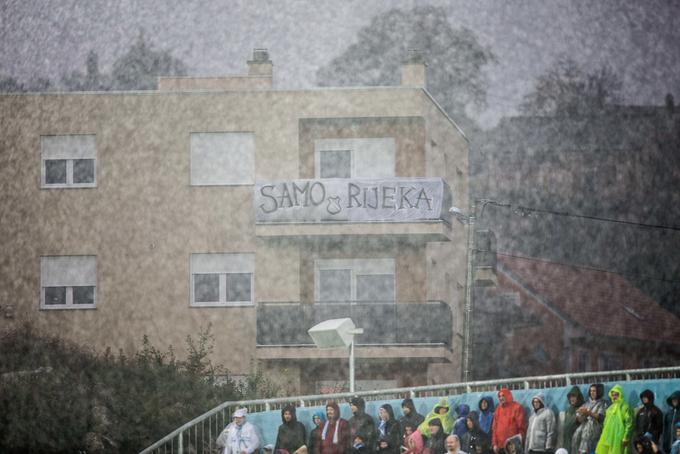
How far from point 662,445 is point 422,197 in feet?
39.2

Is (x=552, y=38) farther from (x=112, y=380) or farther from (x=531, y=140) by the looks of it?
(x=112, y=380)

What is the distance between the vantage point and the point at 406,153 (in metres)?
27.3

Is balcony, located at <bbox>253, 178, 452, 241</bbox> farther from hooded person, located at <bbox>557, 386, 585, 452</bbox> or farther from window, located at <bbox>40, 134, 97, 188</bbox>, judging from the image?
hooded person, located at <bbox>557, 386, 585, 452</bbox>

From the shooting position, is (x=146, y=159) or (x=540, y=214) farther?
(x=540, y=214)

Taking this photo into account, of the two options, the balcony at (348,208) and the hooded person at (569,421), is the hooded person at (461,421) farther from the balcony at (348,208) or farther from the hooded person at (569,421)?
the balcony at (348,208)

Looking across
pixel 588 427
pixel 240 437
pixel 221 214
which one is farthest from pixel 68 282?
pixel 588 427

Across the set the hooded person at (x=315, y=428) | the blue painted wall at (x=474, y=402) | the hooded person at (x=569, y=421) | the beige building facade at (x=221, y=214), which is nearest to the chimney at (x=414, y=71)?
the beige building facade at (x=221, y=214)

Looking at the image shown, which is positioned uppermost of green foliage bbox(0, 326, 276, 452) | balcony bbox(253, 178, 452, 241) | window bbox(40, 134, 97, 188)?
window bbox(40, 134, 97, 188)

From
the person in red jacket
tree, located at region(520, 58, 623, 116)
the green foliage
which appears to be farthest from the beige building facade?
tree, located at region(520, 58, 623, 116)

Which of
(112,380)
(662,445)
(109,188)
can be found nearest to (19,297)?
(109,188)

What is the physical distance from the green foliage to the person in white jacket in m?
4.01

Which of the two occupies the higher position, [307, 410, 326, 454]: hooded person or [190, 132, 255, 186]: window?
[190, 132, 255, 186]: window

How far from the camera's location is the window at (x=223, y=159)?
90.9ft

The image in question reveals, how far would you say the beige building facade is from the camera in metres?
26.5
